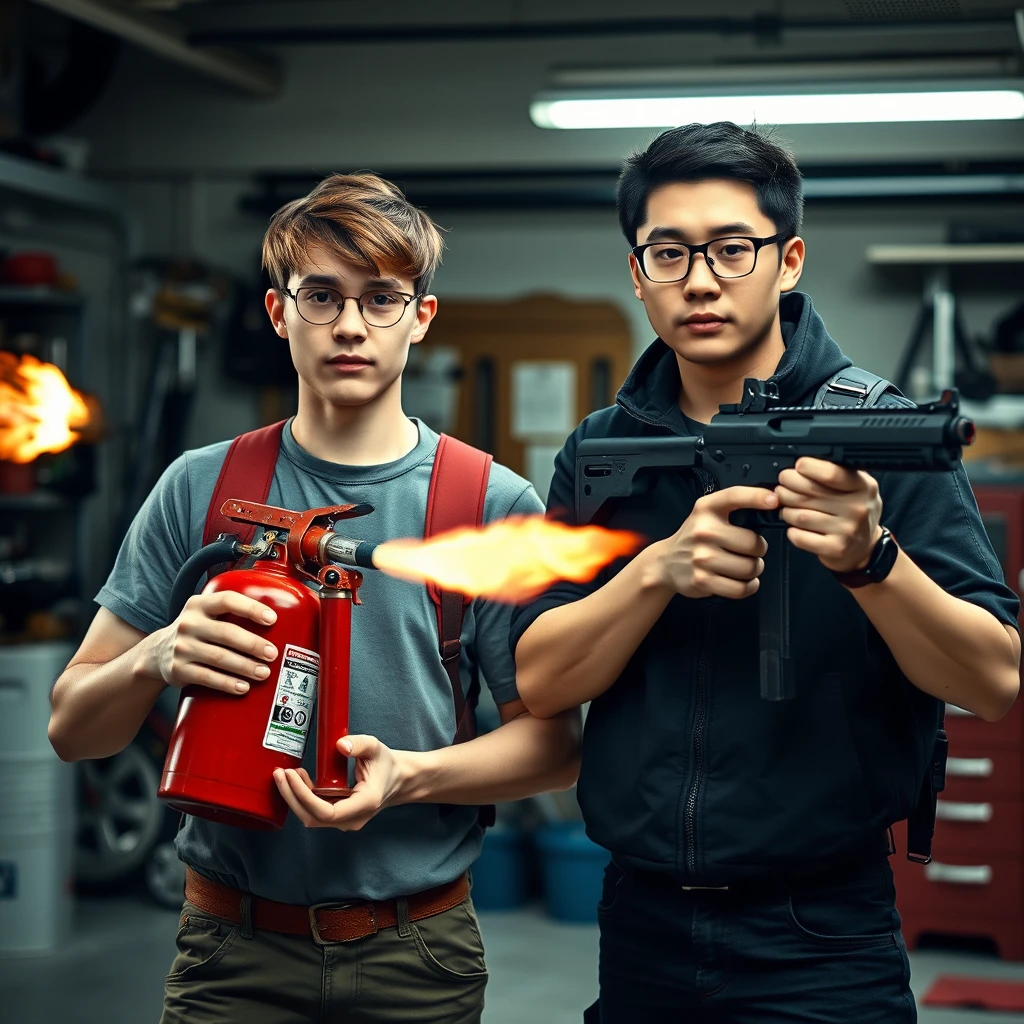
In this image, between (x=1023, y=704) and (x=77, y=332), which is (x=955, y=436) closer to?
(x=1023, y=704)

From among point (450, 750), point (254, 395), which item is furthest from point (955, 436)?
point (254, 395)

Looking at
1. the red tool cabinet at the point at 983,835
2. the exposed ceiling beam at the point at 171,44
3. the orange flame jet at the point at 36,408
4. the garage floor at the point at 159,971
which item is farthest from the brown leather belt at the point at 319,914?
the exposed ceiling beam at the point at 171,44

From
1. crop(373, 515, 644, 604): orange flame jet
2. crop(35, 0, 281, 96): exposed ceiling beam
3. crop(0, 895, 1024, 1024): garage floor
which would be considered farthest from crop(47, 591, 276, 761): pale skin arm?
crop(35, 0, 281, 96): exposed ceiling beam

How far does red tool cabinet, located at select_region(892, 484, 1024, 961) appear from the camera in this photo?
5.14 m

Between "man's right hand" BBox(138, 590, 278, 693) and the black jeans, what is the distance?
0.57m

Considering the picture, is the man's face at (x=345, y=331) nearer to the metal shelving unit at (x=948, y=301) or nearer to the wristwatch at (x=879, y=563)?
the wristwatch at (x=879, y=563)

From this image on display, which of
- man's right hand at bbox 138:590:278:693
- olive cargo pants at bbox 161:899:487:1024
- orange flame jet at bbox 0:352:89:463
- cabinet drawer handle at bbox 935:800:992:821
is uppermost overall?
orange flame jet at bbox 0:352:89:463

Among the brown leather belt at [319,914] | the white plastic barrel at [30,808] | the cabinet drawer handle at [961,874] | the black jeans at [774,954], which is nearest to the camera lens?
the black jeans at [774,954]

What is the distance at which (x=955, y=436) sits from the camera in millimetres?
1415

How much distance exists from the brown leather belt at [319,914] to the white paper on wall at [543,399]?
4.47 meters

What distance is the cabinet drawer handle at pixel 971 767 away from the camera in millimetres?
5137

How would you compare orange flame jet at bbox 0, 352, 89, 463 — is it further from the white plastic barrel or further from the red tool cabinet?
the red tool cabinet

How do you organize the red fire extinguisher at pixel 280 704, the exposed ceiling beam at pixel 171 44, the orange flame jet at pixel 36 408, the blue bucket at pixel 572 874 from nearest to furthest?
1. the red fire extinguisher at pixel 280 704
2. the orange flame jet at pixel 36 408
3. the exposed ceiling beam at pixel 171 44
4. the blue bucket at pixel 572 874

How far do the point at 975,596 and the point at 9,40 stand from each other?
552 cm
